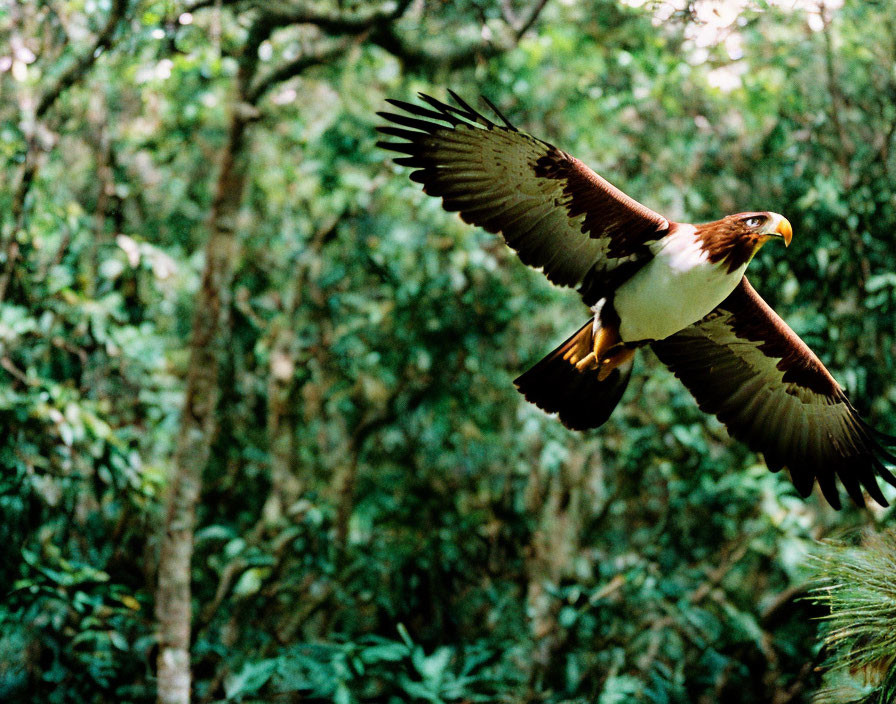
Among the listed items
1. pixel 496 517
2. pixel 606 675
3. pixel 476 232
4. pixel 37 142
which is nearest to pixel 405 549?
pixel 496 517

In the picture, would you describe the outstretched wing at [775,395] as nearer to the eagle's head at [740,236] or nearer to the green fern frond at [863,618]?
the eagle's head at [740,236]

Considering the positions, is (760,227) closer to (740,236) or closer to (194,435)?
(740,236)

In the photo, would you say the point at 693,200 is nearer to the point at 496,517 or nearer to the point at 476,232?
the point at 476,232

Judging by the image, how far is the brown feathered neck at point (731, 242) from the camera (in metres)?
3.11

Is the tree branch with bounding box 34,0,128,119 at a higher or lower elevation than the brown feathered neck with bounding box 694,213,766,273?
higher

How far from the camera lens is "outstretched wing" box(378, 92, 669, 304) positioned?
10.5 ft

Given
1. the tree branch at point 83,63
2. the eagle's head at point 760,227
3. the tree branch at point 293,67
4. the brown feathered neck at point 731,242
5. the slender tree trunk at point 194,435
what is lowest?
the slender tree trunk at point 194,435

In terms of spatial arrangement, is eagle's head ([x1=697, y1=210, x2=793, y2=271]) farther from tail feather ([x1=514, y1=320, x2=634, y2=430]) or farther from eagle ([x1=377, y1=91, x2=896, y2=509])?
tail feather ([x1=514, y1=320, x2=634, y2=430])

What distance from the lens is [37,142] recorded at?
4.25m

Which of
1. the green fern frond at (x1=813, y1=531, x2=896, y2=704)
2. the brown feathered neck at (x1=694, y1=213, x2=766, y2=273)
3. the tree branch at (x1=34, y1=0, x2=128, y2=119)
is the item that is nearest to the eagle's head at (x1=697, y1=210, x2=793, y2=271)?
the brown feathered neck at (x1=694, y1=213, x2=766, y2=273)

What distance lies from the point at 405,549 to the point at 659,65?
3.55 meters

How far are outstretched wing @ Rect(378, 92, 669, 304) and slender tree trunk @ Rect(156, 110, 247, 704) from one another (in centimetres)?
156

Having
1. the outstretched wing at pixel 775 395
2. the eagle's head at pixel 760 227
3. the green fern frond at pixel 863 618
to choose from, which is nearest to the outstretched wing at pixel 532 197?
the eagle's head at pixel 760 227

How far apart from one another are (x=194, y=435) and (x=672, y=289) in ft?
8.01
